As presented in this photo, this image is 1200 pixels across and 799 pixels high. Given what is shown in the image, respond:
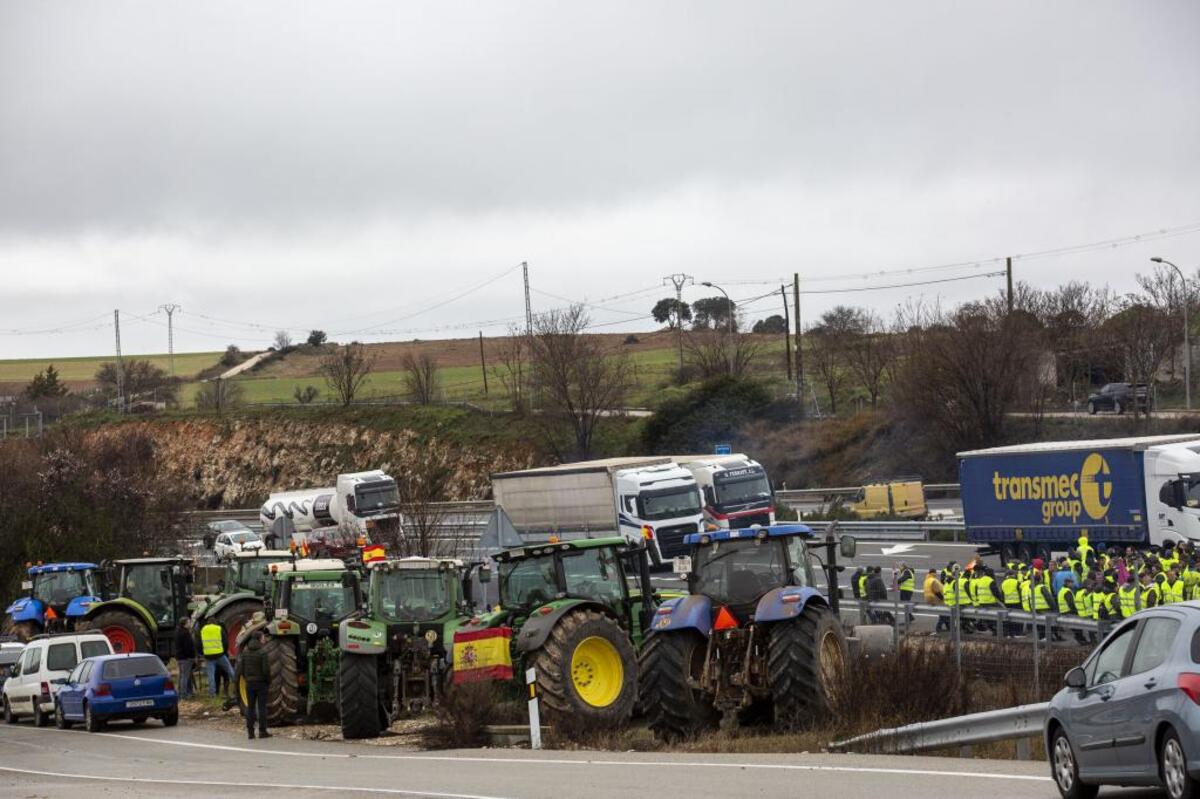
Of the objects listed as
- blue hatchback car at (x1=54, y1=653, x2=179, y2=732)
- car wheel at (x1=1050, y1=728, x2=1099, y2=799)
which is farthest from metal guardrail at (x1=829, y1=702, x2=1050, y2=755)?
blue hatchback car at (x1=54, y1=653, x2=179, y2=732)

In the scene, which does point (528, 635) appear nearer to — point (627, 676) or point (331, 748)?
point (627, 676)

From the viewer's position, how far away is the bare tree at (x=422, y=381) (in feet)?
306

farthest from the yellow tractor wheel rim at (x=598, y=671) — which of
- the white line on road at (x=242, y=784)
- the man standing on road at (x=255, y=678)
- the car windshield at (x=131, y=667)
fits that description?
the car windshield at (x=131, y=667)

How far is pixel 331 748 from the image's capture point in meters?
20.6

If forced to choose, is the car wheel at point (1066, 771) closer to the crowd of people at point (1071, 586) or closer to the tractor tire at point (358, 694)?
the crowd of people at point (1071, 586)

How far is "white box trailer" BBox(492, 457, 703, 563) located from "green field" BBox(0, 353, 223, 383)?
3257 inches

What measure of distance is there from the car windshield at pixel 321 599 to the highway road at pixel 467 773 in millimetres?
2107

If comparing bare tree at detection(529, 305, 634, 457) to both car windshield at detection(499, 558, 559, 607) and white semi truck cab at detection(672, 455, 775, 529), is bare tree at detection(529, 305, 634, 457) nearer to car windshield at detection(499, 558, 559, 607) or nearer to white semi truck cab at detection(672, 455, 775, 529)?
white semi truck cab at detection(672, 455, 775, 529)

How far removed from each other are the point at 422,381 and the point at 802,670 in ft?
258

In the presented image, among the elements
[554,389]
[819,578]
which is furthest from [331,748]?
[554,389]

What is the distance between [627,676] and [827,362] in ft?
220

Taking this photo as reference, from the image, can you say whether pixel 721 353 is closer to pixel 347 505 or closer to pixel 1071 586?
pixel 347 505

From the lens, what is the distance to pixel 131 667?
25625 mm

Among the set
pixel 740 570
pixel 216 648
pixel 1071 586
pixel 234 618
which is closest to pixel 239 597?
pixel 234 618
